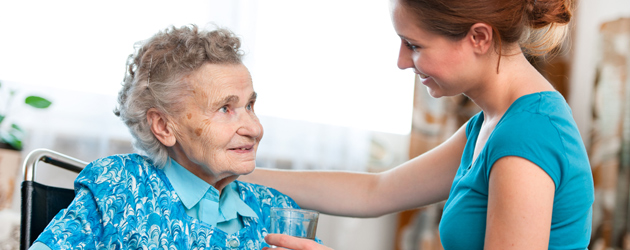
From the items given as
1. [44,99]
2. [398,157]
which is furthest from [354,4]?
[44,99]

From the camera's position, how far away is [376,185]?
160 centimetres

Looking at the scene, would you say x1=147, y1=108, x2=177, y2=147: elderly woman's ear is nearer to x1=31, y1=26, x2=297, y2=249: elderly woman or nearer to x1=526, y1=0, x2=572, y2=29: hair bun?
x1=31, y1=26, x2=297, y2=249: elderly woman

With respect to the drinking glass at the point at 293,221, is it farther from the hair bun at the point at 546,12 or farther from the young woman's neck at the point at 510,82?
the hair bun at the point at 546,12

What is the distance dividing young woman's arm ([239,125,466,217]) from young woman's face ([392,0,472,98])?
0.36 metres

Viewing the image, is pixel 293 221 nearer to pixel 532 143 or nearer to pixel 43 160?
pixel 532 143

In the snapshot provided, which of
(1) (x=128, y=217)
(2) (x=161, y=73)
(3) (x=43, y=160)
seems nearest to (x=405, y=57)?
(2) (x=161, y=73)

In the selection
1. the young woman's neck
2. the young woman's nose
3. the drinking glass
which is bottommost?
the drinking glass

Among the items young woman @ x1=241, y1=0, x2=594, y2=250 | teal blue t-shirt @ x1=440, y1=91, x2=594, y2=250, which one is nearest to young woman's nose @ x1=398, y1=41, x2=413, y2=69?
young woman @ x1=241, y1=0, x2=594, y2=250

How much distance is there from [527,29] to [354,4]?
6.87 ft

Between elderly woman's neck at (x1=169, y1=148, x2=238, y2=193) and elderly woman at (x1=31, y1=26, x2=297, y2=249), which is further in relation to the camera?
elderly woman's neck at (x1=169, y1=148, x2=238, y2=193)

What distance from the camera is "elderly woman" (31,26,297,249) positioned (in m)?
1.17

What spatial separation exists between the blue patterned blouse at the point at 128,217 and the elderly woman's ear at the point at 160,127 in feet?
0.22

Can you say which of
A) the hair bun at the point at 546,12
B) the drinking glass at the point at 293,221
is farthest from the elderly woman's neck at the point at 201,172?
the hair bun at the point at 546,12

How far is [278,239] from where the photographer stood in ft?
3.25
